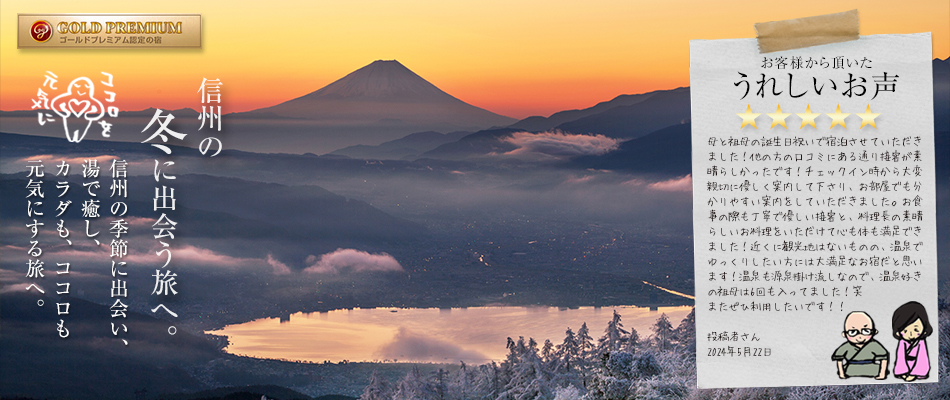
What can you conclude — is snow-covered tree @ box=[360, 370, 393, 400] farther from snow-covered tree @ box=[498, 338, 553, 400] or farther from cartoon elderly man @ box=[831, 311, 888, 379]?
cartoon elderly man @ box=[831, 311, 888, 379]

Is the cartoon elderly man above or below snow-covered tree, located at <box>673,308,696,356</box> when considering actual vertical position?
above

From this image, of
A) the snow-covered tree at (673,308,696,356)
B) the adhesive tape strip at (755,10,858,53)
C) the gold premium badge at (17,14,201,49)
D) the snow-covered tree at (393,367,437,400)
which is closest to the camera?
the adhesive tape strip at (755,10,858,53)

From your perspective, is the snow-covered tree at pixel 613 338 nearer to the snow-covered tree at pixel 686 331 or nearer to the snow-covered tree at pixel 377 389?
the snow-covered tree at pixel 686 331

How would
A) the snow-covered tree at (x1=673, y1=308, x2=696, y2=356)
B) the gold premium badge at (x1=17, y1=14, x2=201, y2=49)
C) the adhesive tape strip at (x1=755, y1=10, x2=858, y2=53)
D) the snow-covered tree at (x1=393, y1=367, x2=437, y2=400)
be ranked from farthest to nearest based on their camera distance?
the snow-covered tree at (x1=393, y1=367, x2=437, y2=400) → the snow-covered tree at (x1=673, y1=308, x2=696, y2=356) → the gold premium badge at (x1=17, y1=14, x2=201, y2=49) → the adhesive tape strip at (x1=755, y1=10, x2=858, y2=53)

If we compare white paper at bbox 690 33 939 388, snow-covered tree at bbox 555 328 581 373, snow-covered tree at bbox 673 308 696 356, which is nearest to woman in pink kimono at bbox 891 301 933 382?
white paper at bbox 690 33 939 388

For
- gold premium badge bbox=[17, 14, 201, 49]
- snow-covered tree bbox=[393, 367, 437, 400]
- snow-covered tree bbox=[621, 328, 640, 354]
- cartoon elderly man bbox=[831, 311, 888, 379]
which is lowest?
snow-covered tree bbox=[393, 367, 437, 400]

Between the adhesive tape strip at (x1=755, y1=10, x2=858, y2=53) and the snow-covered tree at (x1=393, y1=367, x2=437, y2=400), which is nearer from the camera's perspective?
the adhesive tape strip at (x1=755, y1=10, x2=858, y2=53)

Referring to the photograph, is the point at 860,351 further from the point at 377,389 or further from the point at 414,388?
the point at 377,389

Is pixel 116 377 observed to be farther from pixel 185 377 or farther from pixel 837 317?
pixel 837 317
